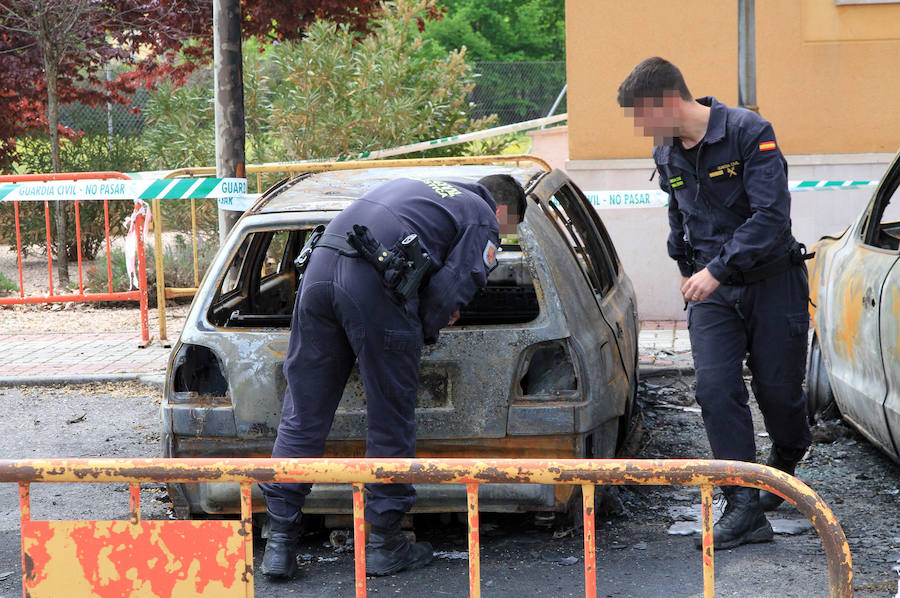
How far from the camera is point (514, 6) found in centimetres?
3512

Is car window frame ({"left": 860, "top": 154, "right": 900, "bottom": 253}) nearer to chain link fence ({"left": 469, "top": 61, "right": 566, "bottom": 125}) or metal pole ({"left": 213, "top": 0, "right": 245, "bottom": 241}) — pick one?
metal pole ({"left": 213, "top": 0, "right": 245, "bottom": 241})

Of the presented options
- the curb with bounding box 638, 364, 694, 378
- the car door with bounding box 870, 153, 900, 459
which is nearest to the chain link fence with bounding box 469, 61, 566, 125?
the curb with bounding box 638, 364, 694, 378

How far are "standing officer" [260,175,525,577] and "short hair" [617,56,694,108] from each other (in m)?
0.76

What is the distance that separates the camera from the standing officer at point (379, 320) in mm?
3674

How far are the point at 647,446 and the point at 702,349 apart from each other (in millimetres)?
1452

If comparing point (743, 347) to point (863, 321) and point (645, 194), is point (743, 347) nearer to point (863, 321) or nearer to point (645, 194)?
point (863, 321)

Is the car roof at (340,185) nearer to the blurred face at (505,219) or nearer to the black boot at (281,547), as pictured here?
the blurred face at (505,219)

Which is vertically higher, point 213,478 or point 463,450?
point 213,478

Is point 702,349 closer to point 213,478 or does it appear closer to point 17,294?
point 213,478

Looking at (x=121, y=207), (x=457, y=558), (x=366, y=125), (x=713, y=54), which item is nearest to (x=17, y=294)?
(x=121, y=207)

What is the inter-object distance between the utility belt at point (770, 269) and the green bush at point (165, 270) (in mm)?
7481

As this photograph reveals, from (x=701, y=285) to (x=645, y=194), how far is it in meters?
4.65

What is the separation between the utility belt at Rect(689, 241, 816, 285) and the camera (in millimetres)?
4027

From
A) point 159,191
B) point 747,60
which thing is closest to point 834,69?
point 747,60
